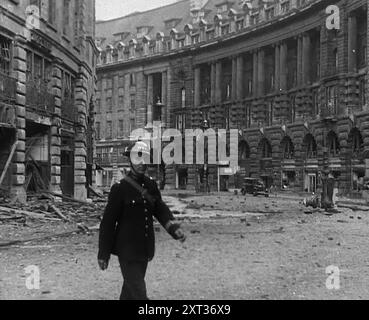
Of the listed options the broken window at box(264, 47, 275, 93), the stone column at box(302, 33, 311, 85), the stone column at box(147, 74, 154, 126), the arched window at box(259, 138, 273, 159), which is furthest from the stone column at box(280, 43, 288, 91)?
the stone column at box(147, 74, 154, 126)

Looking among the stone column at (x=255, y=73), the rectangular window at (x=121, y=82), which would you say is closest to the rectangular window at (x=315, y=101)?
the stone column at (x=255, y=73)

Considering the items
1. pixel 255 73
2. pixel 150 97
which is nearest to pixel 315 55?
pixel 255 73

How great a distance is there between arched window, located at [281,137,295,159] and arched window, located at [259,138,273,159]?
312cm

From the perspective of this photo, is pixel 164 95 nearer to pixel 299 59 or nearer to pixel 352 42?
pixel 299 59

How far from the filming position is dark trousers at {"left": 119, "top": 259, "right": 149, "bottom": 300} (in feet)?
20.8

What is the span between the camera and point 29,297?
7.70 m

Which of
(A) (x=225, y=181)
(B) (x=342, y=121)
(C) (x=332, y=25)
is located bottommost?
(A) (x=225, y=181)

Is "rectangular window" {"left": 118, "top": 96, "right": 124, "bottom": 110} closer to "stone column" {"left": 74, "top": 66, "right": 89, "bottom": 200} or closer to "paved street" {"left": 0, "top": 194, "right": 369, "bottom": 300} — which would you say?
"stone column" {"left": 74, "top": 66, "right": 89, "bottom": 200}

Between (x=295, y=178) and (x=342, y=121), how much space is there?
9492mm

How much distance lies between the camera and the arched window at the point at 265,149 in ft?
203

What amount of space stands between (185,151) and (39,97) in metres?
49.6

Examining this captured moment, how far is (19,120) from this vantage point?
2144cm
